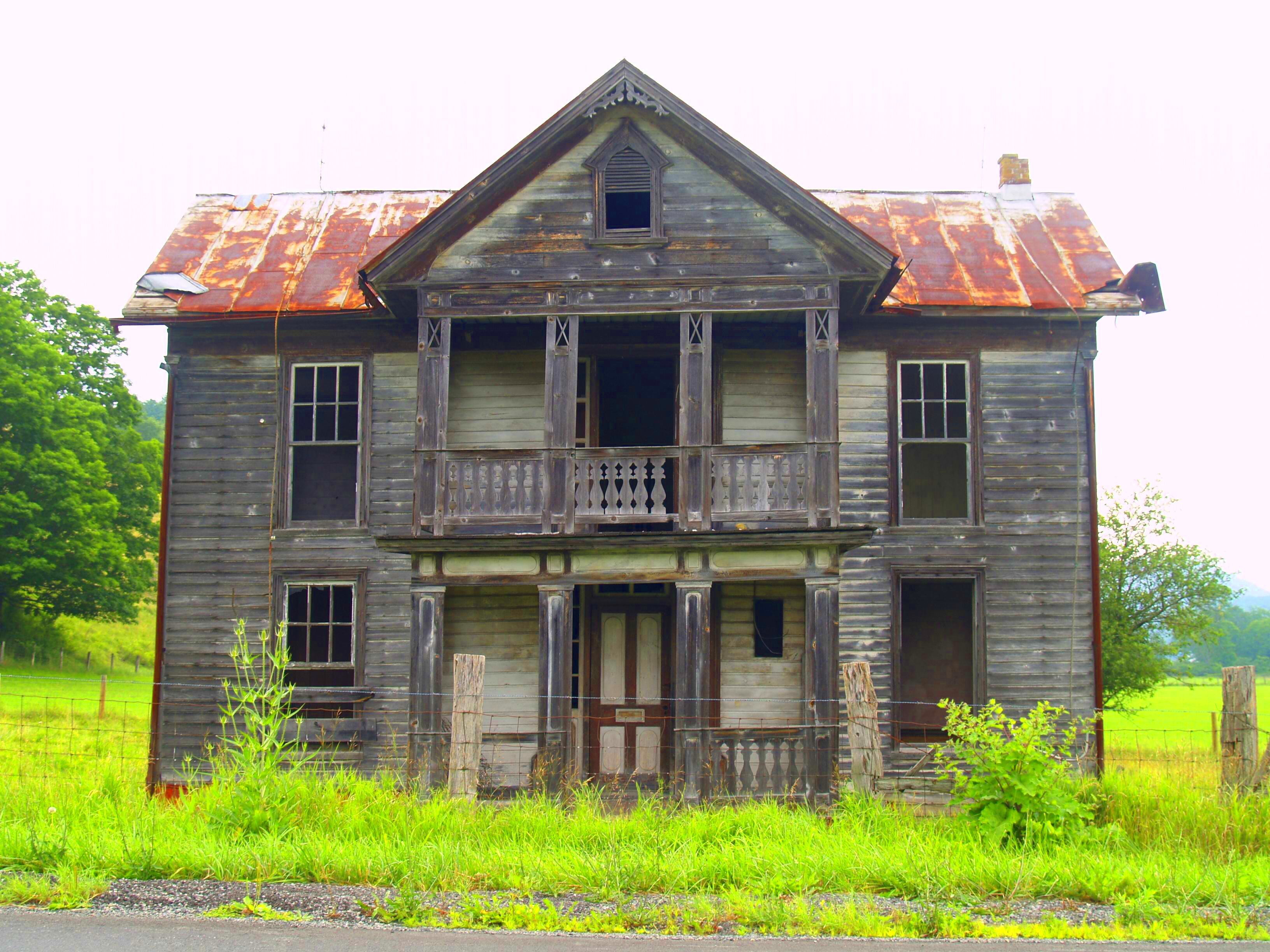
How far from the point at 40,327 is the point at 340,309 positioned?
3144 centimetres

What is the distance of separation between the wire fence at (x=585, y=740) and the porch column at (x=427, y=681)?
0.03 m

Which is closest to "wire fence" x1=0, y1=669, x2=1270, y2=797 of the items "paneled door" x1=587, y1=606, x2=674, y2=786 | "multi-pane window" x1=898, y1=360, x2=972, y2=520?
"paneled door" x1=587, y1=606, x2=674, y2=786

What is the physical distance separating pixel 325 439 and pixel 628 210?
4.84 metres

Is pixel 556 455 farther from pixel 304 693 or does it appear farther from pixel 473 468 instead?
pixel 304 693

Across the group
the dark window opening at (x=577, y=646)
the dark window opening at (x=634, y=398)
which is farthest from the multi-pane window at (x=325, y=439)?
the dark window opening at (x=634, y=398)

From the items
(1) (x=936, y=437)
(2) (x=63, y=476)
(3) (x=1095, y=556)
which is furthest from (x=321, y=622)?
(2) (x=63, y=476)

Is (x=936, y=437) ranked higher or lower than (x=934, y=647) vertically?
higher

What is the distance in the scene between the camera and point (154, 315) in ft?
46.0

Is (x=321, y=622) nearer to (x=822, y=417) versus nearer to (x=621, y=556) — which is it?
(x=621, y=556)

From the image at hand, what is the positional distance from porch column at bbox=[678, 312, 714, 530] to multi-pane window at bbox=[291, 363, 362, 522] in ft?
14.6

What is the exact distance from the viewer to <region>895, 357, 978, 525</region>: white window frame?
1402 centimetres

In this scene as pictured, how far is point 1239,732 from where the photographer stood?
29.8 ft

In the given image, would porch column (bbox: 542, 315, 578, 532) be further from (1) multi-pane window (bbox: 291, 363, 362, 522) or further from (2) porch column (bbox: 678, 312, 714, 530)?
(1) multi-pane window (bbox: 291, 363, 362, 522)

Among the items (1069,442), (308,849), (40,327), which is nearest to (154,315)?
(308,849)
